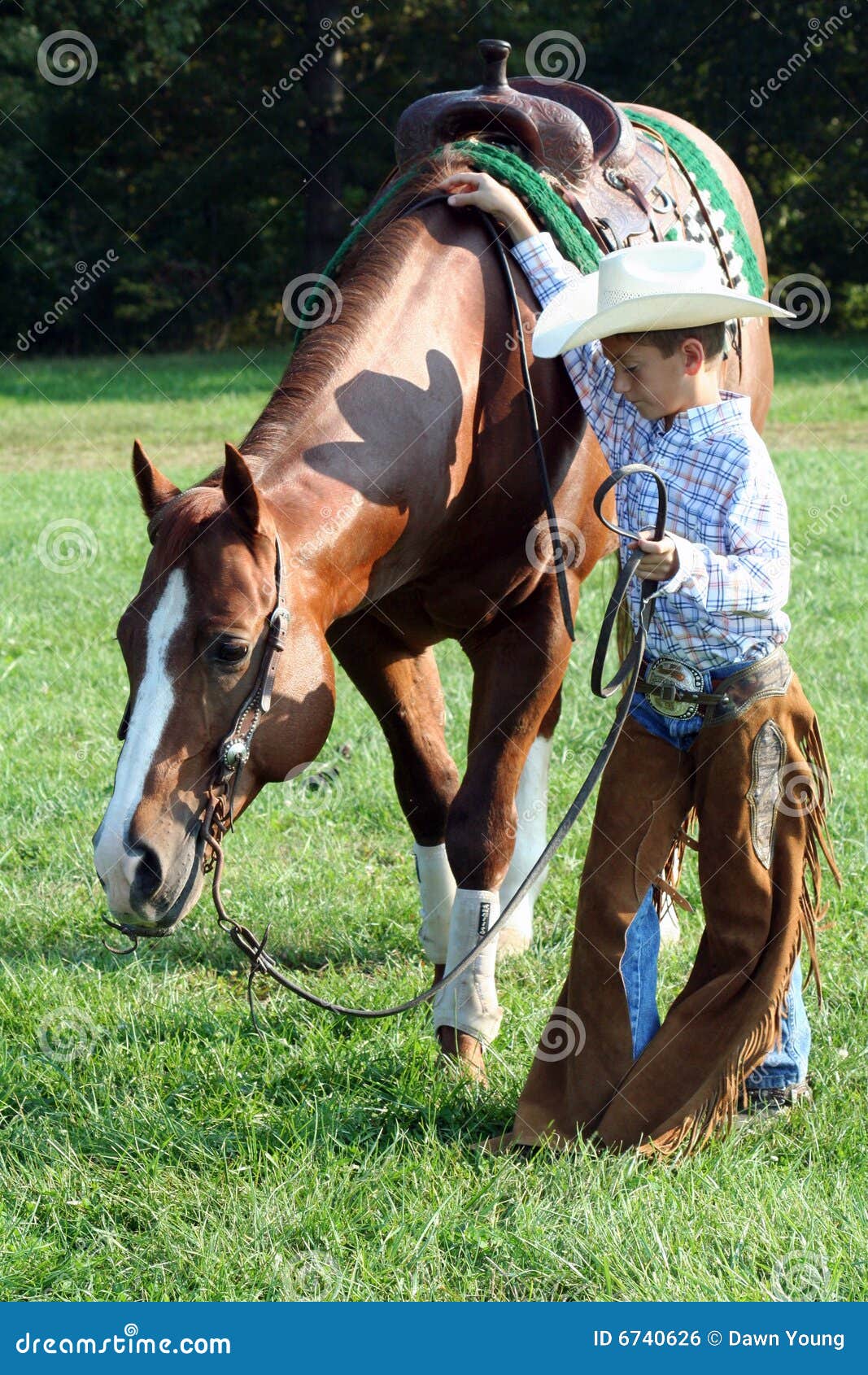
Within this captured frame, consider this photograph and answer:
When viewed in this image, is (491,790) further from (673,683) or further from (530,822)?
(530,822)

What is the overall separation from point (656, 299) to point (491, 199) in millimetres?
751

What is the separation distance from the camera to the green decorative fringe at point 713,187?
4.21m

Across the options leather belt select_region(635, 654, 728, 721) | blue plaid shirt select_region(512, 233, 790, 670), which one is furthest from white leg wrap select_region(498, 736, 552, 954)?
blue plaid shirt select_region(512, 233, 790, 670)

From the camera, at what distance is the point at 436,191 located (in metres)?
3.04

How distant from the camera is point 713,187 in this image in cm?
426

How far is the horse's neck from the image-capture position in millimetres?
2562

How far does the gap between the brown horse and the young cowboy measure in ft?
0.90

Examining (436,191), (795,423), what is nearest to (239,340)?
(795,423)

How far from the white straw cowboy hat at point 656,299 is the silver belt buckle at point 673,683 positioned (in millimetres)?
607

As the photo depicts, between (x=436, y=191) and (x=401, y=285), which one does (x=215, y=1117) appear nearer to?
(x=401, y=285)
